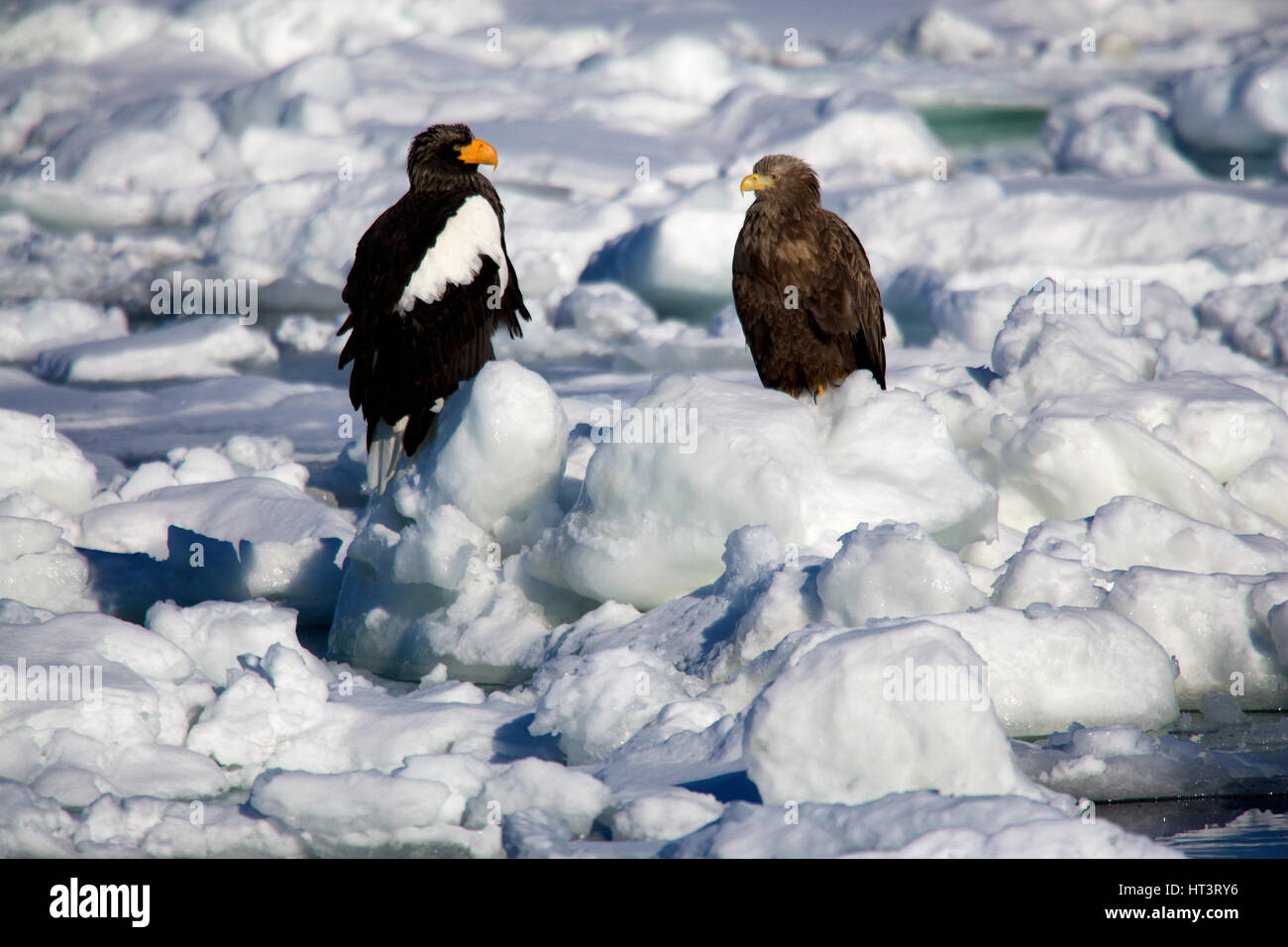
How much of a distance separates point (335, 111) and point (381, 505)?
38.0 ft

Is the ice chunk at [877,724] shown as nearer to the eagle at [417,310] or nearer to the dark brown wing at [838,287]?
the dark brown wing at [838,287]

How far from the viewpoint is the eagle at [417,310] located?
4633 mm

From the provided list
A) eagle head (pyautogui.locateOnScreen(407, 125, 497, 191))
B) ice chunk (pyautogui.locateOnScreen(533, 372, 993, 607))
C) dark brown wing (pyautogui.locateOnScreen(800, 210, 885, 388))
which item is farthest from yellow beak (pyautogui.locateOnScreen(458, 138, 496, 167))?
ice chunk (pyautogui.locateOnScreen(533, 372, 993, 607))

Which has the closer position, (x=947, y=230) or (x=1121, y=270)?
(x=1121, y=270)

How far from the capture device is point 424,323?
4648 millimetres

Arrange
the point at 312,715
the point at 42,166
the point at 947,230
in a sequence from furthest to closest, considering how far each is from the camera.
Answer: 1. the point at 42,166
2. the point at 947,230
3. the point at 312,715

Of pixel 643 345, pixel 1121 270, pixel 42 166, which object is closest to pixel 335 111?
pixel 42 166

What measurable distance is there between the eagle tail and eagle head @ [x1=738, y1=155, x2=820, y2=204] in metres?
1.53

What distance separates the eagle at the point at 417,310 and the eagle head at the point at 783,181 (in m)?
1.00

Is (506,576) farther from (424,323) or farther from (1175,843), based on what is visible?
(1175,843)

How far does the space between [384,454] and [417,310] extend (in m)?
0.55

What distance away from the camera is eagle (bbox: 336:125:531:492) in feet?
15.2

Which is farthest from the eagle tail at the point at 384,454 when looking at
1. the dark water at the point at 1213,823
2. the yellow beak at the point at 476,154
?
the dark water at the point at 1213,823

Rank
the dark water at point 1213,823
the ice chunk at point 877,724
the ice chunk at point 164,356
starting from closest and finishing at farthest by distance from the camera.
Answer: the ice chunk at point 877,724 < the dark water at point 1213,823 < the ice chunk at point 164,356
